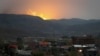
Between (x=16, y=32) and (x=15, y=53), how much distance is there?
661cm

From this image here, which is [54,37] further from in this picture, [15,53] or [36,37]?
[15,53]

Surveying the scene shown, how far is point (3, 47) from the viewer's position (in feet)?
54.5

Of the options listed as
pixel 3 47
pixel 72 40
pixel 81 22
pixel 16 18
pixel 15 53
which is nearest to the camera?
pixel 15 53

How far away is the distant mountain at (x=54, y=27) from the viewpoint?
23.1 metres

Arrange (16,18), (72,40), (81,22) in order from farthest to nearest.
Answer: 1. (16,18)
2. (81,22)
3. (72,40)

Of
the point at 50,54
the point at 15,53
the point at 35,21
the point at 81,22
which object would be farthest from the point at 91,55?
the point at 35,21

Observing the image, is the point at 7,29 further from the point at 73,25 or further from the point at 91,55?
the point at 91,55

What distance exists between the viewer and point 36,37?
78.3ft

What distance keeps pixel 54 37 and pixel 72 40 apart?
2372 mm

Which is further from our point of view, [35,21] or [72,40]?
[35,21]

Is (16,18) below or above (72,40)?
above

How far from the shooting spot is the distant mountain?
23109mm

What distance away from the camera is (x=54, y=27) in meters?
25.2

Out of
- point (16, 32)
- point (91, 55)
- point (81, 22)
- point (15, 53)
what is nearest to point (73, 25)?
point (81, 22)
